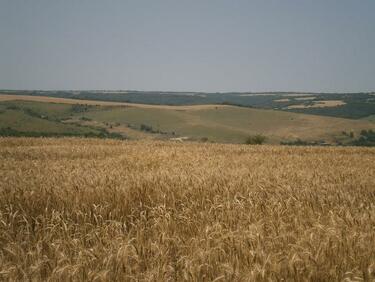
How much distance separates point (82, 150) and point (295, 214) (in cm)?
1312

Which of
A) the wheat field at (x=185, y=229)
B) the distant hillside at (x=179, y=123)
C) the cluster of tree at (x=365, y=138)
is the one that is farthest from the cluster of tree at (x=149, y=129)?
the wheat field at (x=185, y=229)

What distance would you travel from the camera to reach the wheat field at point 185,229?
3.37 meters

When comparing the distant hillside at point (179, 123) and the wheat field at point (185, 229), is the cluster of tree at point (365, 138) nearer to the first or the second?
the distant hillside at point (179, 123)

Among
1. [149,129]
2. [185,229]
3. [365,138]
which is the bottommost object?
[365,138]

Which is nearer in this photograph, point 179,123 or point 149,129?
point 149,129

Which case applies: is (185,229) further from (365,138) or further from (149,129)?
(149,129)

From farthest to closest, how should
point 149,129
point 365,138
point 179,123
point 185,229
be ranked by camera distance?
point 179,123 → point 149,129 → point 365,138 → point 185,229

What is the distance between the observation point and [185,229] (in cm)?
490

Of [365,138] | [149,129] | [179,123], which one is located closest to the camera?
[365,138]

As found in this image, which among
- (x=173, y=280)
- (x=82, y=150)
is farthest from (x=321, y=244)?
(x=82, y=150)

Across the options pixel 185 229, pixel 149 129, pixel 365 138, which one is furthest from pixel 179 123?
pixel 185 229

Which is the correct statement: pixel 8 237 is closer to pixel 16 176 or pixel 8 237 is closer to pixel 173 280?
pixel 173 280

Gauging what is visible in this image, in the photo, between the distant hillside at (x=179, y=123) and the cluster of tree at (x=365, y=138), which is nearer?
the cluster of tree at (x=365, y=138)

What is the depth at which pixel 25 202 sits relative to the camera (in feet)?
19.6
